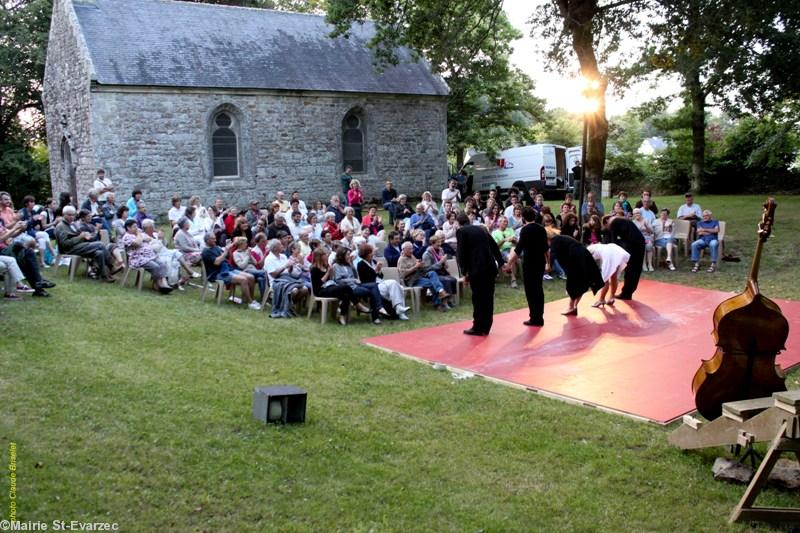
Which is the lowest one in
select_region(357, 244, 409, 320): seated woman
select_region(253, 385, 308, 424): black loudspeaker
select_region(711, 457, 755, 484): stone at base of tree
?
select_region(711, 457, 755, 484): stone at base of tree

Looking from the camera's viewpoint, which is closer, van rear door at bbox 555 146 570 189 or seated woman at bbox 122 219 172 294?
seated woman at bbox 122 219 172 294

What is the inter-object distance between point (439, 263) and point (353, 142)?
14796 mm

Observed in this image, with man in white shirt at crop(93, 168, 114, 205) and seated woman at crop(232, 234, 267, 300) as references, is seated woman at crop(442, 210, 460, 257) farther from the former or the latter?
man in white shirt at crop(93, 168, 114, 205)

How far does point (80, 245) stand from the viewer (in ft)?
38.3

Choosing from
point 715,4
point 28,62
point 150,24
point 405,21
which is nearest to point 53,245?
point 405,21

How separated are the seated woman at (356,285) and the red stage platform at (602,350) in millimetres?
851

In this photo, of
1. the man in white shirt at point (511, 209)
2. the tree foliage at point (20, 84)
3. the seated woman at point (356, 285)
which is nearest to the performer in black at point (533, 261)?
the seated woman at point (356, 285)

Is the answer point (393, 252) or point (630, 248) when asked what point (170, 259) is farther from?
point (630, 248)

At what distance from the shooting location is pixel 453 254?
12.8 m

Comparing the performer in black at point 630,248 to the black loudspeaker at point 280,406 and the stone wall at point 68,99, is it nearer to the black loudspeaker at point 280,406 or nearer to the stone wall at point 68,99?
the black loudspeaker at point 280,406

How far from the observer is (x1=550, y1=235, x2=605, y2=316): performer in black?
1005cm

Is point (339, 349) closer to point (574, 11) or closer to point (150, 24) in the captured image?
point (574, 11)

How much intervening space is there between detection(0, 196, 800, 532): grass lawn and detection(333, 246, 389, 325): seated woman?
1.93m

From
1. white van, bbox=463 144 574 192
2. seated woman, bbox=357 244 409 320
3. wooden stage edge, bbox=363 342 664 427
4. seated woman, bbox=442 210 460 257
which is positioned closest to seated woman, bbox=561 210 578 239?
seated woman, bbox=442 210 460 257
